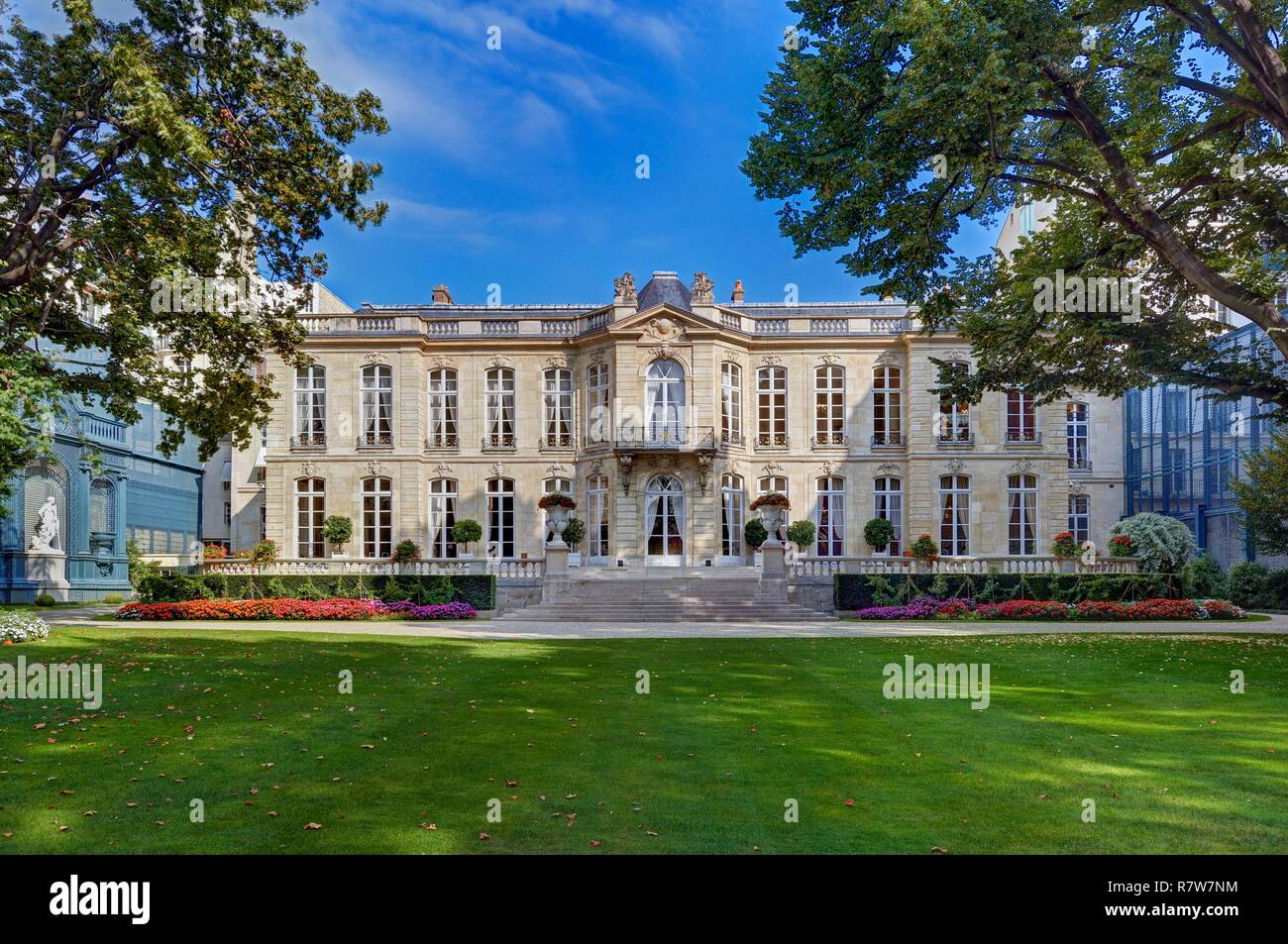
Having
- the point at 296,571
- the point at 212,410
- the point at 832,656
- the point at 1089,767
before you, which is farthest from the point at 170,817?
the point at 296,571

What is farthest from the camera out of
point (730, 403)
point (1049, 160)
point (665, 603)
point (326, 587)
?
point (730, 403)

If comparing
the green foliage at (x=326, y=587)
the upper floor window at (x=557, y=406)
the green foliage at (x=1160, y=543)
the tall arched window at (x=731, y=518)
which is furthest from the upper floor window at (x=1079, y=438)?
the green foliage at (x=326, y=587)

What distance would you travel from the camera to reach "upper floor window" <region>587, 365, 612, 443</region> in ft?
96.5

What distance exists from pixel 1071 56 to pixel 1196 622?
1535cm

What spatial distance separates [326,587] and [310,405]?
943cm

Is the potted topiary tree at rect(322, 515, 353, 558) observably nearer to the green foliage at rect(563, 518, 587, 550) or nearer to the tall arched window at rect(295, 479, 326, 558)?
the tall arched window at rect(295, 479, 326, 558)

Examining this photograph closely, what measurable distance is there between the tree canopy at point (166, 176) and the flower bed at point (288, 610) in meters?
9.14

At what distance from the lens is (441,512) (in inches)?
1193

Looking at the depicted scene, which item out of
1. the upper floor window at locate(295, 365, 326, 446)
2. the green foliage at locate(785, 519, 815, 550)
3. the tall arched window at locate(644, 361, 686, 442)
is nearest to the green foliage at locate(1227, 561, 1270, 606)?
the green foliage at locate(785, 519, 815, 550)

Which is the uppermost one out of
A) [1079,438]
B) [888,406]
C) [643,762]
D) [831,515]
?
[888,406]

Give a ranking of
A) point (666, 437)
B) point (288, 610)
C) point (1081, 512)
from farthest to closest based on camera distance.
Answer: point (1081, 512) < point (666, 437) < point (288, 610)

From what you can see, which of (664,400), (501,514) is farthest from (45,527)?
(664,400)

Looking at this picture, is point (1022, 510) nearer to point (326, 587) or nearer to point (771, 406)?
point (771, 406)

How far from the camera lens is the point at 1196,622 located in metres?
19.8
